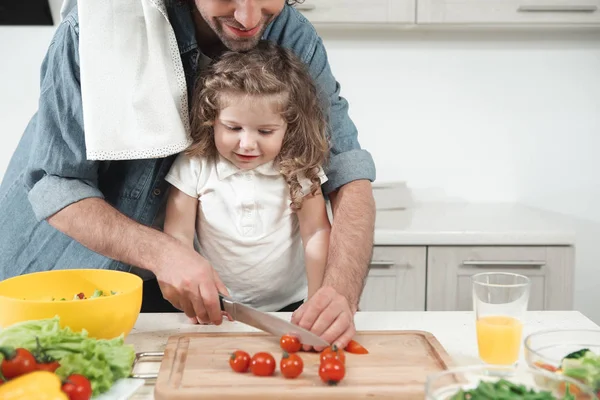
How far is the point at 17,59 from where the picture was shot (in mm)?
2725

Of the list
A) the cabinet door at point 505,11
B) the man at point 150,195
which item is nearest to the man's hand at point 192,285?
the man at point 150,195

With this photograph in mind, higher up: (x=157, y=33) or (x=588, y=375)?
(x=157, y=33)

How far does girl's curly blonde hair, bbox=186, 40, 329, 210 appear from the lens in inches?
58.9

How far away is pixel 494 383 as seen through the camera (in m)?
0.75

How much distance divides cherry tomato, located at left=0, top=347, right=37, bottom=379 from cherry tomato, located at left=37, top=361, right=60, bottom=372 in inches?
0.6

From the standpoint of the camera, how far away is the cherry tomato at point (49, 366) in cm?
89

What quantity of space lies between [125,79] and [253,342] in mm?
555

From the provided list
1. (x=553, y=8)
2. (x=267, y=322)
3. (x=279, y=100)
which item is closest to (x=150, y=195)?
(x=279, y=100)

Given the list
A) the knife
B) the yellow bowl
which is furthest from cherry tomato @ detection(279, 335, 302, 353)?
the yellow bowl

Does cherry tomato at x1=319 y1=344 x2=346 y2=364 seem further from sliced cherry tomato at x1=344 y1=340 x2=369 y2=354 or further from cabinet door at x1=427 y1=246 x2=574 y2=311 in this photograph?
cabinet door at x1=427 y1=246 x2=574 y2=311

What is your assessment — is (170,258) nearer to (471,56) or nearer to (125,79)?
(125,79)

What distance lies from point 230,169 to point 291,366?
62 cm

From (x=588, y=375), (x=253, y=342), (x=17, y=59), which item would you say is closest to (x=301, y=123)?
(x=253, y=342)

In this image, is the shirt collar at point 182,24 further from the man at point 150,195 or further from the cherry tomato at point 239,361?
the cherry tomato at point 239,361
